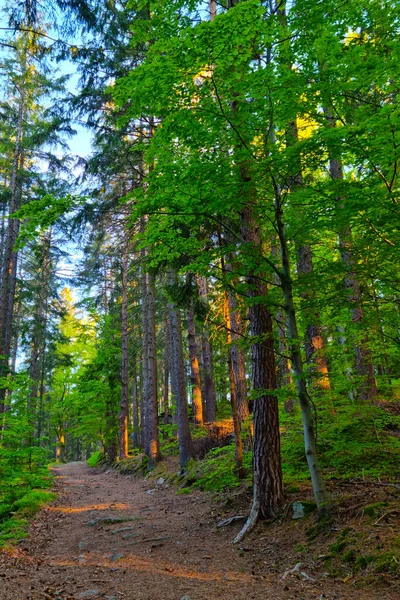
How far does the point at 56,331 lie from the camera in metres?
24.1

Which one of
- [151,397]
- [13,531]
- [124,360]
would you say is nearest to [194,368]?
[151,397]

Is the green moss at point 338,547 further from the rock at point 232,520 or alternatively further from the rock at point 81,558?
the rock at point 81,558

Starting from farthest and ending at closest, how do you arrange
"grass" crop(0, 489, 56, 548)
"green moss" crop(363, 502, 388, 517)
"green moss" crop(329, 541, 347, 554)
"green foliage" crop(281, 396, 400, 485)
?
"grass" crop(0, 489, 56, 548) → "green foliage" crop(281, 396, 400, 485) → "green moss" crop(363, 502, 388, 517) → "green moss" crop(329, 541, 347, 554)

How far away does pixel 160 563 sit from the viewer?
519 cm

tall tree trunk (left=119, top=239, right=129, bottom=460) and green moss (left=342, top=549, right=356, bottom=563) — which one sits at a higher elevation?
tall tree trunk (left=119, top=239, right=129, bottom=460)


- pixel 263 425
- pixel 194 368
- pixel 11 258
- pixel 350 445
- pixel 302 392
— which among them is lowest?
pixel 350 445

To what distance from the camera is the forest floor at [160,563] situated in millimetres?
4016

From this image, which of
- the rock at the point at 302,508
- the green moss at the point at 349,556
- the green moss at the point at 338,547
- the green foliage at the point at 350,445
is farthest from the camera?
the green foliage at the point at 350,445

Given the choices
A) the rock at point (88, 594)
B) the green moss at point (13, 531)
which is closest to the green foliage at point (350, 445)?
the rock at point (88, 594)

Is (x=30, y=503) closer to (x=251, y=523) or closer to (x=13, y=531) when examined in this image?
(x=13, y=531)

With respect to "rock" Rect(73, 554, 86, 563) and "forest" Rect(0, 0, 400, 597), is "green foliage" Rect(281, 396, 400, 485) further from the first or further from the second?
"rock" Rect(73, 554, 86, 563)

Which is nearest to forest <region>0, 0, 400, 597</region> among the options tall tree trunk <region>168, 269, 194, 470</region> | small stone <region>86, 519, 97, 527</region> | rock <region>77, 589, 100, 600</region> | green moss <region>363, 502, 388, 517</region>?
green moss <region>363, 502, 388, 517</region>

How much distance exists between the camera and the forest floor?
13.2ft

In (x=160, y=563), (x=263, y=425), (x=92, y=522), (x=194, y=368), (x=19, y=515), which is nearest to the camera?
(x=160, y=563)
